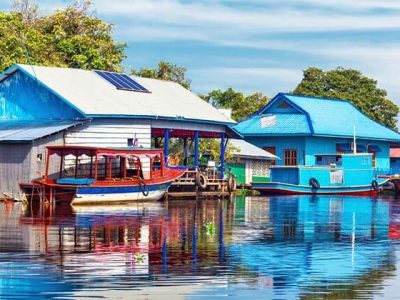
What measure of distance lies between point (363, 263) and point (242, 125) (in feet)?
145

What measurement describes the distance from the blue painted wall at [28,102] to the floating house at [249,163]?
1661cm

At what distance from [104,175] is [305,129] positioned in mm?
22242

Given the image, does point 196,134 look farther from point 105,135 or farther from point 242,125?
point 242,125

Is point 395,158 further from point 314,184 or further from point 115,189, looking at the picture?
point 115,189

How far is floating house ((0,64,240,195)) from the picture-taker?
35000mm

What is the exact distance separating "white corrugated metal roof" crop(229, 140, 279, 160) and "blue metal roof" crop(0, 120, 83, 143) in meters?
16.9

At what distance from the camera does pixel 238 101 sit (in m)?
69.9

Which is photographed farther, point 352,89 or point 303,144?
point 352,89

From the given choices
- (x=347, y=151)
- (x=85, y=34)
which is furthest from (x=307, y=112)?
(x=85, y=34)

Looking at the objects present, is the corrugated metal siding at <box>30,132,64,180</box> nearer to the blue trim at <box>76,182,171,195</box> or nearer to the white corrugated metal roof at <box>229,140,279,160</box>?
the blue trim at <box>76,182,171,195</box>

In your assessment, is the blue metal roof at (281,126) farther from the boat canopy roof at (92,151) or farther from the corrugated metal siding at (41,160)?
the corrugated metal siding at (41,160)

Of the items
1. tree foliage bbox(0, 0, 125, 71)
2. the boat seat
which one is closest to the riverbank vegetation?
tree foliage bbox(0, 0, 125, 71)

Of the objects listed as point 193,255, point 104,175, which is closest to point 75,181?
point 104,175

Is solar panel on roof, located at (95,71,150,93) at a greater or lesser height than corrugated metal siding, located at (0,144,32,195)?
greater
